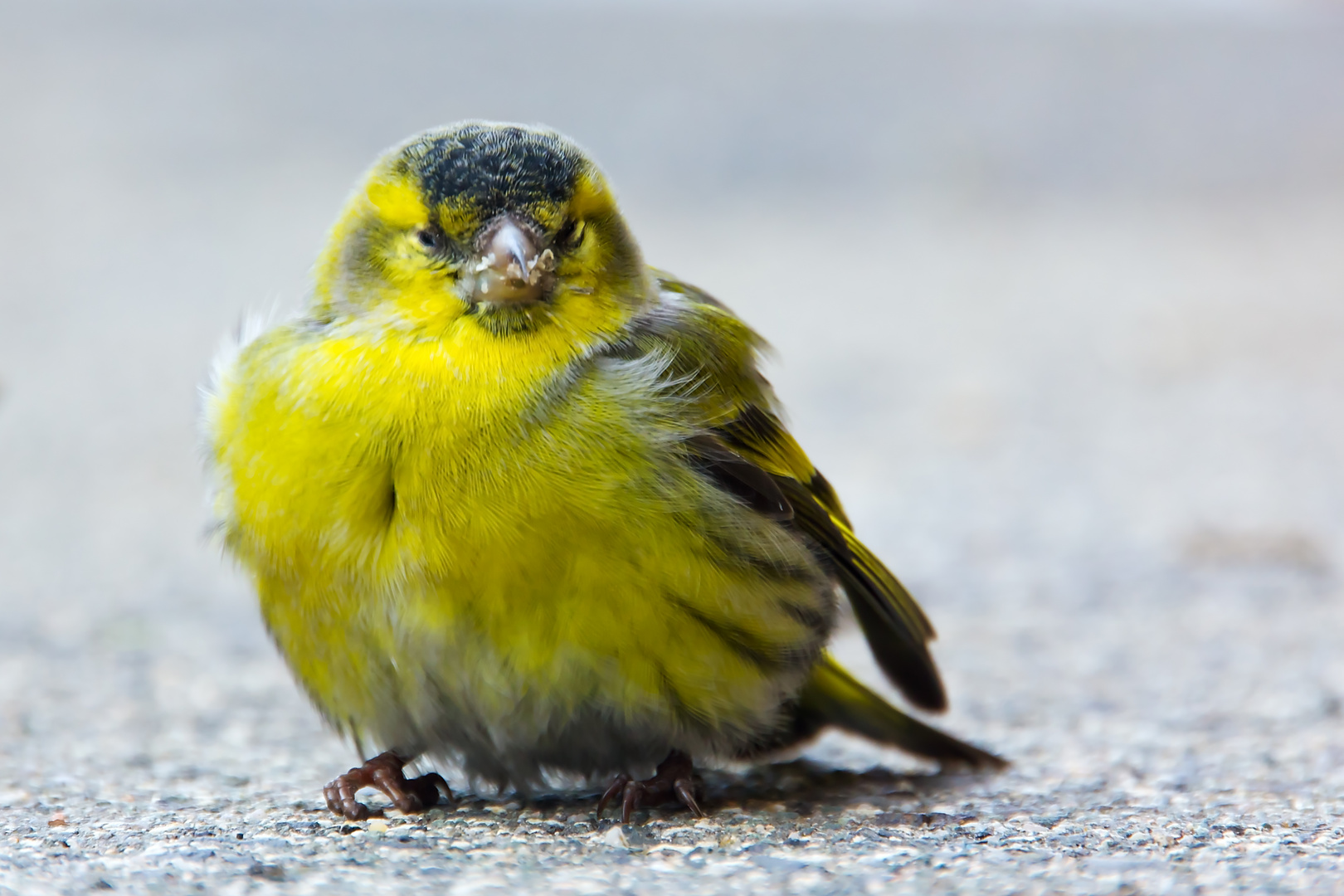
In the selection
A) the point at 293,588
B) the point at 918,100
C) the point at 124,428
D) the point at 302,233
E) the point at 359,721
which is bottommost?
the point at 359,721

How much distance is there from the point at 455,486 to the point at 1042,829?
1.37m

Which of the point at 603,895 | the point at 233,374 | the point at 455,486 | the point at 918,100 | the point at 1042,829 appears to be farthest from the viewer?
the point at 918,100

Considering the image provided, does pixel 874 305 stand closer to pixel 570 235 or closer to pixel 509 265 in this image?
pixel 570 235

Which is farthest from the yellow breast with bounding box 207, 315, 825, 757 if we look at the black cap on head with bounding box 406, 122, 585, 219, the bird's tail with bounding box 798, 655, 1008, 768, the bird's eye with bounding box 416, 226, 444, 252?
the bird's tail with bounding box 798, 655, 1008, 768

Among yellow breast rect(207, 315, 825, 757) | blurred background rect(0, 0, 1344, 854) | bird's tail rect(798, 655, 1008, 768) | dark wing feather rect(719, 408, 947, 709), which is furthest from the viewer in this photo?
blurred background rect(0, 0, 1344, 854)

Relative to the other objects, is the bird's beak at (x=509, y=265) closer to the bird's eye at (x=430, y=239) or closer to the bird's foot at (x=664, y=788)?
the bird's eye at (x=430, y=239)

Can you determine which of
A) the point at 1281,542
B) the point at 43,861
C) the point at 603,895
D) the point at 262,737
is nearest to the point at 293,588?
the point at 43,861

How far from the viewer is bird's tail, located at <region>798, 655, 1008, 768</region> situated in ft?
12.5

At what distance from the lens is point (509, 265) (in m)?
3.02

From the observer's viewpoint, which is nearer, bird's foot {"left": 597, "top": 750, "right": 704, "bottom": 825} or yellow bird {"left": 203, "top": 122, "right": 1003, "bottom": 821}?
yellow bird {"left": 203, "top": 122, "right": 1003, "bottom": 821}

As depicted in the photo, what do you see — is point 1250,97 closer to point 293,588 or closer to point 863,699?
point 863,699

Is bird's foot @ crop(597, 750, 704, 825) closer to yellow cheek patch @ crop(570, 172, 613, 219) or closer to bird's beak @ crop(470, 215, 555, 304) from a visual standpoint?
bird's beak @ crop(470, 215, 555, 304)

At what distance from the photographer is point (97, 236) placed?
38.7 ft

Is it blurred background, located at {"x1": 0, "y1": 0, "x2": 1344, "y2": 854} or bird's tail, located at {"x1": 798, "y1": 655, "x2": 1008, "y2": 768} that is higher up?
blurred background, located at {"x1": 0, "y1": 0, "x2": 1344, "y2": 854}
